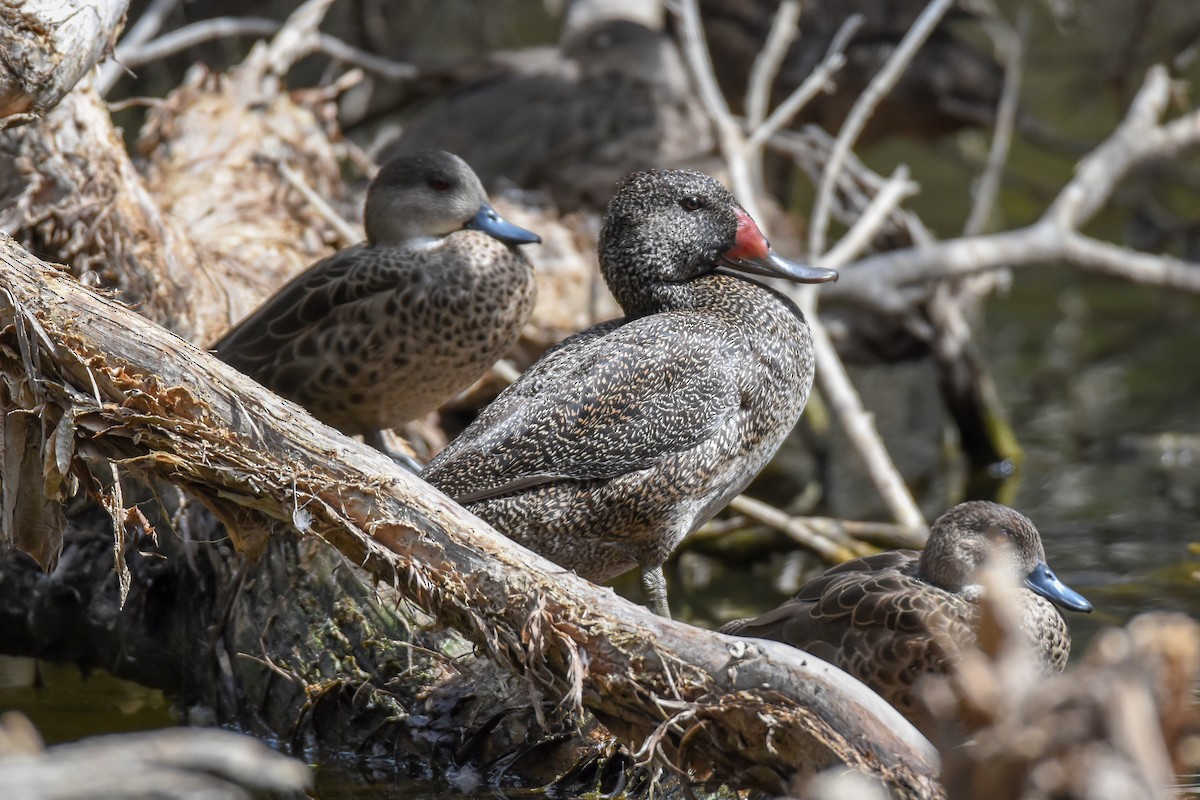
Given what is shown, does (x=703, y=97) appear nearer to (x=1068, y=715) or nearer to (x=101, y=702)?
(x=101, y=702)

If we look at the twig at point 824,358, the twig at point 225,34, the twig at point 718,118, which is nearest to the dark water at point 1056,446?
the twig at point 824,358

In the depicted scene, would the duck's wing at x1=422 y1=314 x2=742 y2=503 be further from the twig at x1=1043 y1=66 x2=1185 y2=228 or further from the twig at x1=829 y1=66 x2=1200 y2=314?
the twig at x1=1043 y1=66 x2=1185 y2=228

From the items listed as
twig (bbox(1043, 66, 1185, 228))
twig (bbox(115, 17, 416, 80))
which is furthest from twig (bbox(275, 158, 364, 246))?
twig (bbox(1043, 66, 1185, 228))

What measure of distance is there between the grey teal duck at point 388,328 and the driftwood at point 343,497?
42.2 inches

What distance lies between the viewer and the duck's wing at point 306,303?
447 cm

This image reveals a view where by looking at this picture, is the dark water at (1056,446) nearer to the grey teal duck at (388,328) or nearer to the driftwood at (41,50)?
the grey teal duck at (388,328)

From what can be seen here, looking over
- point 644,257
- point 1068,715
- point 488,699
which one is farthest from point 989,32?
point 1068,715

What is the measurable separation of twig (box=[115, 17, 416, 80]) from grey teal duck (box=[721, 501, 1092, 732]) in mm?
4013

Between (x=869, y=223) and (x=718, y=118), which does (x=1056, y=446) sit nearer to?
(x=869, y=223)

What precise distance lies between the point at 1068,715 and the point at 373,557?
165 cm

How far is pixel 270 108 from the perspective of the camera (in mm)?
6453

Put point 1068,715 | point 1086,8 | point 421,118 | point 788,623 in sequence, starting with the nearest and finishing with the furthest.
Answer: point 1068,715 < point 788,623 < point 421,118 < point 1086,8

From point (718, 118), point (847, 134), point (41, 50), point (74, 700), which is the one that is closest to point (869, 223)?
point (847, 134)

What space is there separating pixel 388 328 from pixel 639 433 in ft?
3.48
